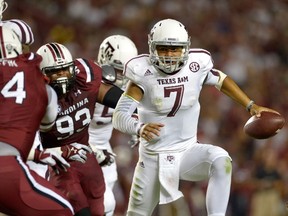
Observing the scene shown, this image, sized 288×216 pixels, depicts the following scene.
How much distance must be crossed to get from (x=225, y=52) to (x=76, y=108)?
610 centimetres

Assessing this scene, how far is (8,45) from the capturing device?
5.45m

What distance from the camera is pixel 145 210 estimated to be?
6547 mm

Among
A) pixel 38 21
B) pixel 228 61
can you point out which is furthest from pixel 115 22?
pixel 228 61

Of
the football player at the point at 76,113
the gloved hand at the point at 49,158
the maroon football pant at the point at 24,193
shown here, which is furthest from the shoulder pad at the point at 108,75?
the maroon football pant at the point at 24,193

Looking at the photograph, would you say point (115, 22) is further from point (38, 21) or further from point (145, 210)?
point (145, 210)

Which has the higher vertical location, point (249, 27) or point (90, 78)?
point (90, 78)

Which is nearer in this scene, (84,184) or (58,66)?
(58,66)

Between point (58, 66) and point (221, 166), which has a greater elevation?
point (58, 66)

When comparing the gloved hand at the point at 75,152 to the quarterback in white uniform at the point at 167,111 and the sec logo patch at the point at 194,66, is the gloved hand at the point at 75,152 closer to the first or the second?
the quarterback in white uniform at the point at 167,111

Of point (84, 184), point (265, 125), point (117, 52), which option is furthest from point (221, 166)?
point (117, 52)

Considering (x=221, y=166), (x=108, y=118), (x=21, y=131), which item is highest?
(x=21, y=131)

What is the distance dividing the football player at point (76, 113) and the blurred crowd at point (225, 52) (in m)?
2.55

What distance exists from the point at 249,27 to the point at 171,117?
6588 millimetres

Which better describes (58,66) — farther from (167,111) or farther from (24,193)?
(24,193)
